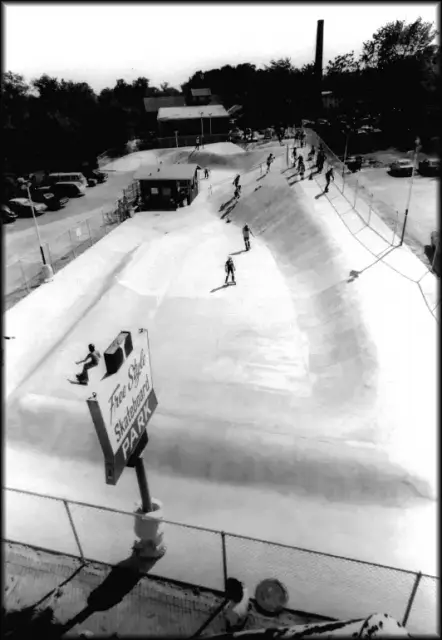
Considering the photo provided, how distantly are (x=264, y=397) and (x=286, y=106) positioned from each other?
69.3m

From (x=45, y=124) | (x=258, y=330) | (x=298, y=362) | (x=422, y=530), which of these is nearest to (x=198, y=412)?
(x=298, y=362)

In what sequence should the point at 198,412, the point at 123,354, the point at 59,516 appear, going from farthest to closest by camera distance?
the point at 198,412, the point at 59,516, the point at 123,354

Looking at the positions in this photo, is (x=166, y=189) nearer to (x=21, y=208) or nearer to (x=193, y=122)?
(x=21, y=208)

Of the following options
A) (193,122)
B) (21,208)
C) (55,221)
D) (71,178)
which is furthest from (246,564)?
(193,122)

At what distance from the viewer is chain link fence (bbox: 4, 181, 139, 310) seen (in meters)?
23.6

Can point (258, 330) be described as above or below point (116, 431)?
below

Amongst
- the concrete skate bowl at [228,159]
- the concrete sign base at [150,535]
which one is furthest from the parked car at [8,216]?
the concrete sign base at [150,535]

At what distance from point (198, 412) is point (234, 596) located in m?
7.00

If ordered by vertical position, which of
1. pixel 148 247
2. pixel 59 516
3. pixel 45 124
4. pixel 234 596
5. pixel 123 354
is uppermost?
pixel 45 124

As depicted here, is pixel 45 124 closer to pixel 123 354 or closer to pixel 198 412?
pixel 198 412

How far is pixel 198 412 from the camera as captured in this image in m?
14.3

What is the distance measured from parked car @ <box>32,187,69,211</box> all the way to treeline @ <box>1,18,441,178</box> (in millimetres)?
21795

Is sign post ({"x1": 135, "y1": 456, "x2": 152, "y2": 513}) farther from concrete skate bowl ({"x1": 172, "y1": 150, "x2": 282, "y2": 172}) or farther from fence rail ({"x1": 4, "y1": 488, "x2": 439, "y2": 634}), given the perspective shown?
concrete skate bowl ({"x1": 172, "y1": 150, "x2": 282, "y2": 172})

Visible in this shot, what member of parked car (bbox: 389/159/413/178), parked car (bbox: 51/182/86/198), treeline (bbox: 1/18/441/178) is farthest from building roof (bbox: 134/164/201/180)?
treeline (bbox: 1/18/441/178)
